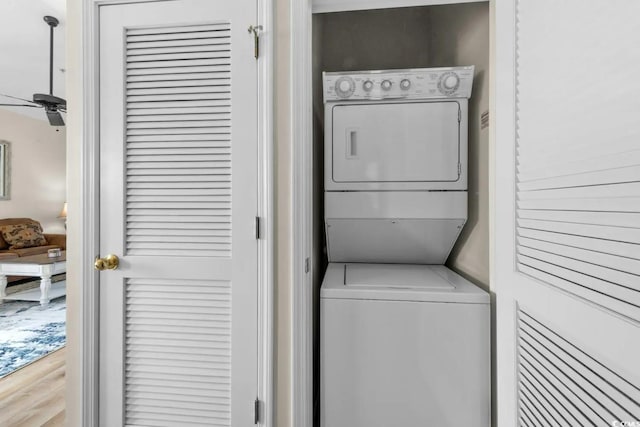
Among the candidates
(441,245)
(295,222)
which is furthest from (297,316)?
(441,245)

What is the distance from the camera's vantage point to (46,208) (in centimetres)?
573

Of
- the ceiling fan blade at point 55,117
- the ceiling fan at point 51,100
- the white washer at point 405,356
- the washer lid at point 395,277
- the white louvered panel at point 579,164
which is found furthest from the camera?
the ceiling fan blade at point 55,117

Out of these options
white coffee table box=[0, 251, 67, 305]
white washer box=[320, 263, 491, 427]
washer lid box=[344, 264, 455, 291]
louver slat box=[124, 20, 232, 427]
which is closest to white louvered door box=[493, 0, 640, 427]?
white washer box=[320, 263, 491, 427]

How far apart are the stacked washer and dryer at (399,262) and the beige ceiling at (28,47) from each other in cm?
279

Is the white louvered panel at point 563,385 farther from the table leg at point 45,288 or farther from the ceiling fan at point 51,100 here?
the table leg at point 45,288

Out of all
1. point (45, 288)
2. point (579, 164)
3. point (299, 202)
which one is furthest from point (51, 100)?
point (579, 164)

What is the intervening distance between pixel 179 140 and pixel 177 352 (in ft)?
2.98

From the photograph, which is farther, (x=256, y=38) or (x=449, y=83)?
(x=449, y=83)

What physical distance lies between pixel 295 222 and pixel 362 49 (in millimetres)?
1507

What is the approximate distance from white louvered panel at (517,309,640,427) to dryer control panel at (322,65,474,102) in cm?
103

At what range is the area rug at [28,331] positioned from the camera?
253 cm

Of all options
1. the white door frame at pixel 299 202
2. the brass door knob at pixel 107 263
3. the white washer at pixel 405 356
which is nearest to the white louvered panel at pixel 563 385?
the white washer at pixel 405 356

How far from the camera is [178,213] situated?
135 cm

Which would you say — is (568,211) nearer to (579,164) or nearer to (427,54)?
(579,164)
